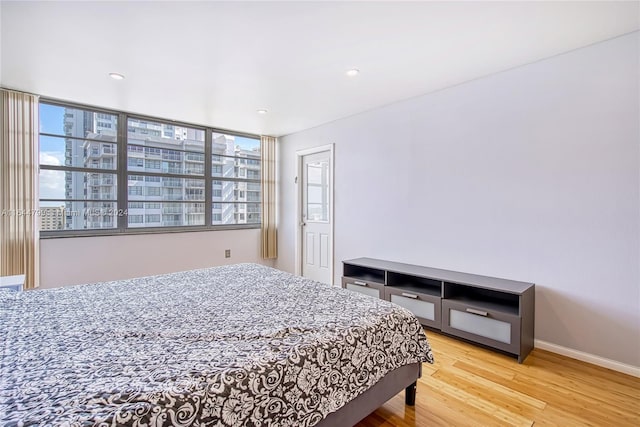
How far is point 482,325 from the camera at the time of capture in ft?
8.36

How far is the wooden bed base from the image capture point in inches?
54.6

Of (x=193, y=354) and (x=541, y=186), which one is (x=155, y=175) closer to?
(x=193, y=354)

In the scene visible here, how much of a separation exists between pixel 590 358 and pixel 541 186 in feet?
4.41

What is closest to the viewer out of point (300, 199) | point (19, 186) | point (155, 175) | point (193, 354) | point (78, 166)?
point (193, 354)

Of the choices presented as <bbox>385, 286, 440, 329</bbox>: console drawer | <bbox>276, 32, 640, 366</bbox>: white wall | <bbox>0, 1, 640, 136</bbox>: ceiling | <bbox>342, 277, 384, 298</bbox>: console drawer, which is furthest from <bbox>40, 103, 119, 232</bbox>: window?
<bbox>385, 286, 440, 329</bbox>: console drawer

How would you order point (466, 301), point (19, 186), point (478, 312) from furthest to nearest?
point (19, 186), point (466, 301), point (478, 312)

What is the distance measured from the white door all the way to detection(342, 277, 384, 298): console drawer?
90cm

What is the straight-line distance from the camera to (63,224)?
141 inches

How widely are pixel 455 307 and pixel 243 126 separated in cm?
367

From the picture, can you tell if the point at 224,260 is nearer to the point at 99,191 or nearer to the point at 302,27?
the point at 99,191

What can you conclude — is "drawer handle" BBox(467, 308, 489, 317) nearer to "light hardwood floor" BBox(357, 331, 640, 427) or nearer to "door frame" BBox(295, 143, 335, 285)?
"light hardwood floor" BBox(357, 331, 640, 427)

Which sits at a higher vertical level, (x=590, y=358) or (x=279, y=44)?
(x=279, y=44)

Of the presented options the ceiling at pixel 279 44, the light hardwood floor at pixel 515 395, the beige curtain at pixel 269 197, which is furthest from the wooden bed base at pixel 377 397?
the beige curtain at pixel 269 197

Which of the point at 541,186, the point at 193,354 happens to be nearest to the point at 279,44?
the point at 193,354
